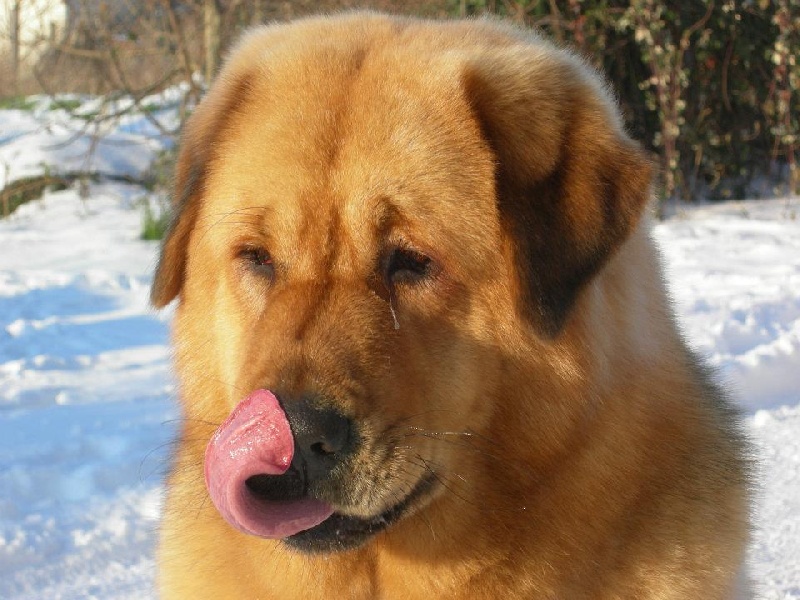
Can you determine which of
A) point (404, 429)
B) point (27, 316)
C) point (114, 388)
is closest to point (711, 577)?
point (404, 429)

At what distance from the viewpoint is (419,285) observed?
234 centimetres

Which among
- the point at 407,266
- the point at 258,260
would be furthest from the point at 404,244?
the point at 258,260

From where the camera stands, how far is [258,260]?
249cm

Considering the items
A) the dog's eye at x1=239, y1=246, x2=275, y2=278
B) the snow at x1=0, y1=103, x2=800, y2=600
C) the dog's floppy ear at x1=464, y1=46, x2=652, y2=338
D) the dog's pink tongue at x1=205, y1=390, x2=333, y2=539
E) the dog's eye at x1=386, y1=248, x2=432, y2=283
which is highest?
the dog's floppy ear at x1=464, y1=46, x2=652, y2=338

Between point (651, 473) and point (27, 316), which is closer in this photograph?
point (651, 473)

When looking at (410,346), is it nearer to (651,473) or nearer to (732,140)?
(651,473)

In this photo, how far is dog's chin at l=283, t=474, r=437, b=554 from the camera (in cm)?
220

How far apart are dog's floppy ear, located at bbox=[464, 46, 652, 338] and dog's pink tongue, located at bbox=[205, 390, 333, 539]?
2.20 feet

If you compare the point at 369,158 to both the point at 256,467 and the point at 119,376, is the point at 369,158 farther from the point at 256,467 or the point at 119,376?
the point at 119,376

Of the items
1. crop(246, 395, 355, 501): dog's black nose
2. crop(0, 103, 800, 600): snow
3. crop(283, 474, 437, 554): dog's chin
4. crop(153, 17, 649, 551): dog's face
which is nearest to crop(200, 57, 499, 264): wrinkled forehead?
crop(153, 17, 649, 551): dog's face

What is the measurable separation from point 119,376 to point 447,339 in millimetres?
3764

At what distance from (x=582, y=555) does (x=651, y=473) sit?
0.91 ft

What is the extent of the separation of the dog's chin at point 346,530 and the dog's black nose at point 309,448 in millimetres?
130

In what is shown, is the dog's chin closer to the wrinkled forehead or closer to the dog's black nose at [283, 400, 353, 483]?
the dog's black nose at [283, 400, 353, 483]
